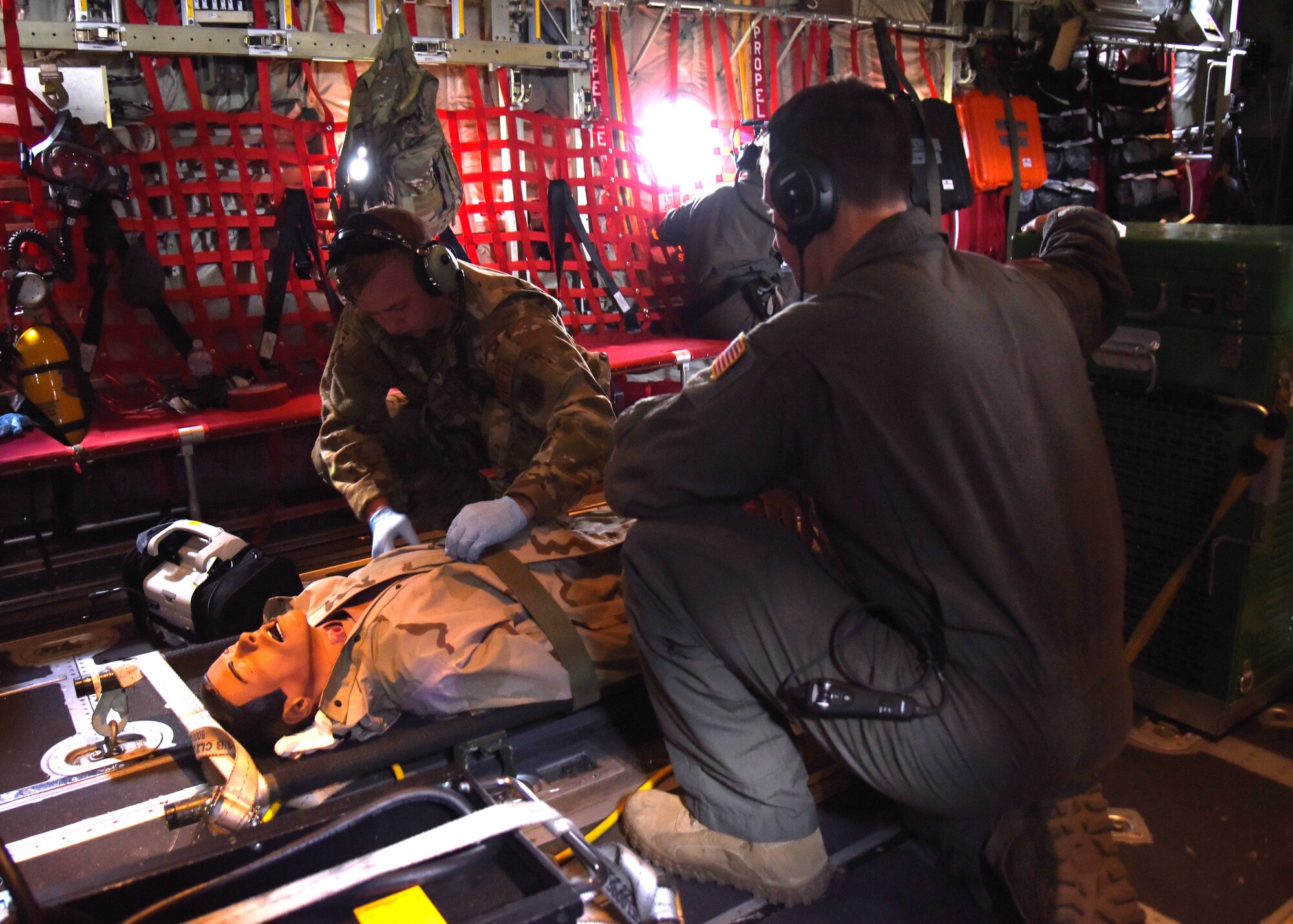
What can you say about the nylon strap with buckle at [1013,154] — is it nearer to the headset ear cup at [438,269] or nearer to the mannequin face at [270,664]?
the headset ear cup at [438,269]

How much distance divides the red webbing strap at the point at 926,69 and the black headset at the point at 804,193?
251 inches

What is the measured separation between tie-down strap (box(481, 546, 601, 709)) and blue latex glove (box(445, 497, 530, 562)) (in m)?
0.11

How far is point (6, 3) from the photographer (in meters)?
4.17

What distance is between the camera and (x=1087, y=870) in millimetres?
1742

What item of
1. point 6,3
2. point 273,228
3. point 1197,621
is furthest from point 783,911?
point 6,3

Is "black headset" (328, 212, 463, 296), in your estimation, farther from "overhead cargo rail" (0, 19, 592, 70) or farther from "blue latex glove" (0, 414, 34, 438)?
"overhead cargo rail" (0, 19, 592, 70)

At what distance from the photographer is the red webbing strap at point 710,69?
6387 millimetres

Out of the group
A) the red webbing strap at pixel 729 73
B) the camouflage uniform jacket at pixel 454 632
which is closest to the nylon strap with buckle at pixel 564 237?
the red webbing strap at pixel 729 73

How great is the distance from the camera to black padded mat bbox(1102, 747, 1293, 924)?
1.97 meters

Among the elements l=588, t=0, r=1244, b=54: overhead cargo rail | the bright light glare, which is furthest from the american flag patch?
the bright light glare

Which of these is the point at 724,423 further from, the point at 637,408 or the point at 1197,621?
the point at 1197,621

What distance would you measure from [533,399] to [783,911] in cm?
159

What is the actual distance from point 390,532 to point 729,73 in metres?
4.80

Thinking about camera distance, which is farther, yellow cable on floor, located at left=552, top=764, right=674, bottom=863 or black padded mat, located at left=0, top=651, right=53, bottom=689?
black padded mat, located at left=0, top=651, right=53, bottom=689
